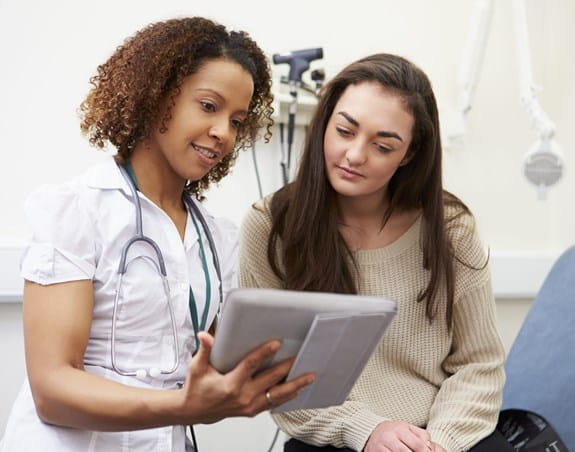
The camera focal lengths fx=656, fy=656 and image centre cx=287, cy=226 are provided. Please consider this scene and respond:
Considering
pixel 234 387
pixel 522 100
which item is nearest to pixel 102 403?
pixel 234 387

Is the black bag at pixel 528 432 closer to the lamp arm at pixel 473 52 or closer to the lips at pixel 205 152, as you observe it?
the lips at pixel 205 152

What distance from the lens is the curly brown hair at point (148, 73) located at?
39.2 inches

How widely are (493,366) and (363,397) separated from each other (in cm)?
29

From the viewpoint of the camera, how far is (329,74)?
1962mm

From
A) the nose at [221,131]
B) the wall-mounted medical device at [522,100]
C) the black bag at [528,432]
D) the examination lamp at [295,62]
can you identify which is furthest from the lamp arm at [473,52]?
the nose at [221,131]

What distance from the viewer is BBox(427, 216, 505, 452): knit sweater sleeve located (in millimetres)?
1327

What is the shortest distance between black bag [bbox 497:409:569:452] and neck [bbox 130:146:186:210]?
34.1 inches

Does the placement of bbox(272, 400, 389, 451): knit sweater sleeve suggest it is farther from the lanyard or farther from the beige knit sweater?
the lanyard

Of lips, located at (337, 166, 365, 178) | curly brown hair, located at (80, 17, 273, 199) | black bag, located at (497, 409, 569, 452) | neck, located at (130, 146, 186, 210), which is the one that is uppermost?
curly brown hair, located at (80, 17, 273, 199)

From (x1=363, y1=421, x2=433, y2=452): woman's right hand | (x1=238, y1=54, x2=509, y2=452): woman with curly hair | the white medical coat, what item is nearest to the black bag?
(x1=238, y1=54, x2=509, y2=452): woman with curly hair

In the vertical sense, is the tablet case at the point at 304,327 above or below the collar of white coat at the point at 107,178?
below

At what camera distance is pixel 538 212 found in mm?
2320

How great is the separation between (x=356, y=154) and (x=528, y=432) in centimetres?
68

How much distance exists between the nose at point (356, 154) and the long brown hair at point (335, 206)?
0.08 metres
